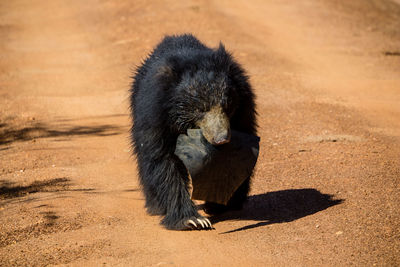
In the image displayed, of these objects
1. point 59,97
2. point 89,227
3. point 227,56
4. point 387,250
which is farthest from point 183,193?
point 59,97

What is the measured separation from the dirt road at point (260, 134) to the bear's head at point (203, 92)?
964mm

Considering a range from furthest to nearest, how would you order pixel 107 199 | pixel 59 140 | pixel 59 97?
pixel 59 97
pixel 59 140
pixel 107 199

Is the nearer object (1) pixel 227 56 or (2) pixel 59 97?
(1) pixel 227 56

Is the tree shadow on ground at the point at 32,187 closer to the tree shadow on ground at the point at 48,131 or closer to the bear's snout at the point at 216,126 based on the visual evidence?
the tree shadow on ground at the point at 48,131

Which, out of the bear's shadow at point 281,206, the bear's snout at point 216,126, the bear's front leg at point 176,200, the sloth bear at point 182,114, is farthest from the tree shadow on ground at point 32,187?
the bear's snout at point 216,126

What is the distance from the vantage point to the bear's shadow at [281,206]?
525 cm

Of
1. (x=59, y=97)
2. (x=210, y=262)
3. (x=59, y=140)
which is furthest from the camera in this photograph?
Answer: (x=59, y=97)

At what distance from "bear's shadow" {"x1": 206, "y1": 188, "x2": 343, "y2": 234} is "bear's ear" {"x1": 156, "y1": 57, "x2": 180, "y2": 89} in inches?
55.1

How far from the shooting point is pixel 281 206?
5523mm

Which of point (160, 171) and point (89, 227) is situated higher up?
point (160, 171)

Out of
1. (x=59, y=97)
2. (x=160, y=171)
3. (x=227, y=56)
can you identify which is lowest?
(x=59, y=97)

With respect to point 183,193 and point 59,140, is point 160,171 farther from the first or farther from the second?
point 59,140

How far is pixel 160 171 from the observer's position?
5094 millimetres

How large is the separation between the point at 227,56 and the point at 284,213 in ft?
5.21
